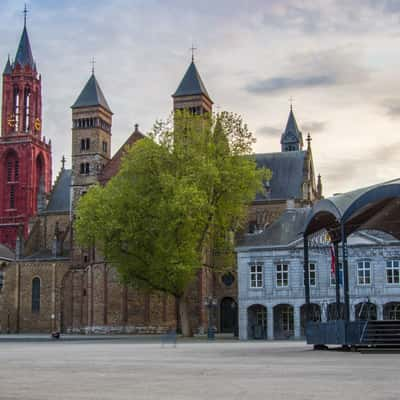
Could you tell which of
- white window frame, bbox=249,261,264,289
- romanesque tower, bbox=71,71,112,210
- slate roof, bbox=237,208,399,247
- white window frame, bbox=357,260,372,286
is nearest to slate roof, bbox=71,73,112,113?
romanesque tower, bbox=71,71,112,210

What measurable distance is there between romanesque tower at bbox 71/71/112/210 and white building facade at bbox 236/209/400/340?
23996 millimetres

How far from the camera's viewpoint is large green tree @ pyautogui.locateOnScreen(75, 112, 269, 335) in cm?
5216

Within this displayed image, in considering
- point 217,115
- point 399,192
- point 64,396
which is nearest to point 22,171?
point 217,115

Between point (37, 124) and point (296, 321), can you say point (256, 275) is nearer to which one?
point (296, 321)

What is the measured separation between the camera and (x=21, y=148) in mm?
110312

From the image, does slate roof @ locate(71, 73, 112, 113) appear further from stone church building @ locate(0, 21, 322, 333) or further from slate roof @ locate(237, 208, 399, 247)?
slate roof @ locate(237, 208, 399, 247)

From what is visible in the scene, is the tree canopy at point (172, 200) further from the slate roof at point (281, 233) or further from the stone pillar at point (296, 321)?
the stone pillar at point (296, 321)

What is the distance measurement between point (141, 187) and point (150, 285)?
6.60 m

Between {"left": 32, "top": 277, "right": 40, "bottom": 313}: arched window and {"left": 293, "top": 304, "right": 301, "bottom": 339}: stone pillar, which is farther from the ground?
{"left": 32, "top": 277, "right": 40, "bottom": 313}: arched window

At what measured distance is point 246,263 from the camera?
192 feet

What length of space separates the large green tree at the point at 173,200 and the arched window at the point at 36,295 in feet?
87.9

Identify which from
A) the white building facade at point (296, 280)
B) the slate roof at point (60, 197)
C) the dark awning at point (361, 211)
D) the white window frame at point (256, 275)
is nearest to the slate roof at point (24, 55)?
the slate roof at point (60, 197)

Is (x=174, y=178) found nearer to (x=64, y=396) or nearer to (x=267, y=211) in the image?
(x=267, y=211)

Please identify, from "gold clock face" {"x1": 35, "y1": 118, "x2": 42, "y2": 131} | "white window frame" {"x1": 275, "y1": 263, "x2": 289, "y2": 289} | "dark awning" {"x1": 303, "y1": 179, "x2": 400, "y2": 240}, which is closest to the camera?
"dark awning" {"x1": 303, "y1": 179, "x2": 400, "y2": 240}
